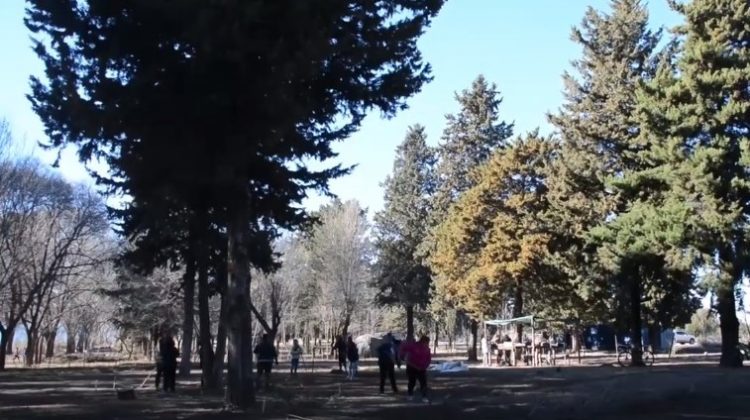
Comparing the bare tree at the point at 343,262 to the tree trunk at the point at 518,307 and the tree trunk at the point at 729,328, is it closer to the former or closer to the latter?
the tree trunk at the point at 518,307

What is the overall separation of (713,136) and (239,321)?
24.8 meters

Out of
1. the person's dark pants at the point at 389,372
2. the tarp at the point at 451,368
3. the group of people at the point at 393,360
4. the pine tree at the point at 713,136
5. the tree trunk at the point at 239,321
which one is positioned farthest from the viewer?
the tarp at the point at 451,368

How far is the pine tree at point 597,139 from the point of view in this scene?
42.2 m

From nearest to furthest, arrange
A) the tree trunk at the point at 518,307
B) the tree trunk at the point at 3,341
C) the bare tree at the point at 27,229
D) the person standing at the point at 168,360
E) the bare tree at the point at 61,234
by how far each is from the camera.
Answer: the person standing at the point at 168,360 → the bare tree at the point at 27,229 → the tree trunk at the point at 518,307 → the tree trunk at the point at 3,341 → the bare tree at the point at 61,234

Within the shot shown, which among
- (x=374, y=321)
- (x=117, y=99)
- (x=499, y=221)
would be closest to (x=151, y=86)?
(x=117, y=99)

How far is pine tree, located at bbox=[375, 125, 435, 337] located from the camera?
227ft

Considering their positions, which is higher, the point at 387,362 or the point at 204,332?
the point at 204,332

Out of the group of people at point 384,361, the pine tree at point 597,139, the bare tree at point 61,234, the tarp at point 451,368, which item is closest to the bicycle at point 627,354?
the pine tree at point 597,139

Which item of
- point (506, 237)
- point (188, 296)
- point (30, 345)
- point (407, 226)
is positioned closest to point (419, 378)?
point (188, 296)

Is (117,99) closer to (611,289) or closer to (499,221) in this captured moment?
(611,289)

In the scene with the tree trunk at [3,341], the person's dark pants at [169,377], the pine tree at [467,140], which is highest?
the pine tree at [467,140]

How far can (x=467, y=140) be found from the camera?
64.9 m

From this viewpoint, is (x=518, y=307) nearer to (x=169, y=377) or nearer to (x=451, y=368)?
(x=451, y=368)

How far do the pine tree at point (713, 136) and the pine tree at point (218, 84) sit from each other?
1944 centimetres
